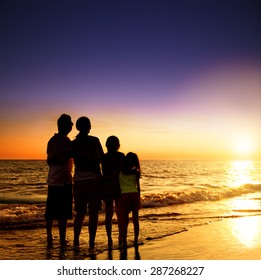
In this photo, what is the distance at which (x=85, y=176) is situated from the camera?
478 cm

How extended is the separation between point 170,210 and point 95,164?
5703mm

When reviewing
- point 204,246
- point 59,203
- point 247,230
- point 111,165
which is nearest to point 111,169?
point 111,165

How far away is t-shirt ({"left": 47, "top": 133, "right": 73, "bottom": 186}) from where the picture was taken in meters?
4.81

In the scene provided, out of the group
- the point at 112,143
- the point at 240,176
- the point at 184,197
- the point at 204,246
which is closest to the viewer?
the point at 112,143

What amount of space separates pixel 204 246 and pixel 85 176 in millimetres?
2117

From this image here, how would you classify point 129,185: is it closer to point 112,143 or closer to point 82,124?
point 112,143

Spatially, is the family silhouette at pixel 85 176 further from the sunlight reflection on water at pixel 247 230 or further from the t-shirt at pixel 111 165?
the sunlight reflection on water at pixel 247 230

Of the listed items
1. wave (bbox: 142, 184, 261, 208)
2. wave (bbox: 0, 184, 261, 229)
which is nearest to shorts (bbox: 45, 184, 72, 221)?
wave (bbox: 0, 184, 261, 229)

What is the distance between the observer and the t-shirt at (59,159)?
4809 millimetres

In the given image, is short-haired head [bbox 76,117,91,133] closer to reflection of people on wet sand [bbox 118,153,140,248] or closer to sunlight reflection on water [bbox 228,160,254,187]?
reflection of people on wet sand [bbox 118,153,140,248]

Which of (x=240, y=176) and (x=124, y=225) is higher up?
(x=124, y=225)

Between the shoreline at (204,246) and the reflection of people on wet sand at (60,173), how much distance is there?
32.0 inches

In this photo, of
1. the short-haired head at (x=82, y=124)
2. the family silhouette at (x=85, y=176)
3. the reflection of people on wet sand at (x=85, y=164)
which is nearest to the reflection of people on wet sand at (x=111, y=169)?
the family silhouette at (x=85, y=176)
